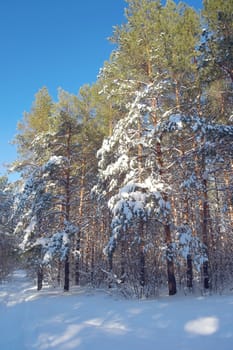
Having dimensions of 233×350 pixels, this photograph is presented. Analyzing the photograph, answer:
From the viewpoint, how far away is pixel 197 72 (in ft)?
34.8

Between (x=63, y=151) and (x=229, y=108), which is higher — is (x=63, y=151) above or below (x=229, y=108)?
below

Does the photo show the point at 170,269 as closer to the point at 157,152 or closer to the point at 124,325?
the point at 124,325

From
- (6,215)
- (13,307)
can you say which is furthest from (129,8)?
(6,215)

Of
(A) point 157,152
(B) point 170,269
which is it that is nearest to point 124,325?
(B) point 170,269

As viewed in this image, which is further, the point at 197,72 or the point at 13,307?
the point at 197,72

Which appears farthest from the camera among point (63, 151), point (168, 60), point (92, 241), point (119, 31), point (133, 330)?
point (92, 241)

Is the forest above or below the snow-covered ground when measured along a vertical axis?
above

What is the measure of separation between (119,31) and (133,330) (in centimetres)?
1070

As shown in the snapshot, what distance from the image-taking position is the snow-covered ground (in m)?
5.00

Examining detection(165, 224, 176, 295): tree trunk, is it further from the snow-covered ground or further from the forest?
the snow-covered ground

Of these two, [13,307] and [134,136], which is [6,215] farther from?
[134,136]

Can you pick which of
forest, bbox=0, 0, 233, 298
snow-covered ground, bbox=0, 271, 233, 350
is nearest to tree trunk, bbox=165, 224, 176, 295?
forest, bbox=0, 0, 233, 298

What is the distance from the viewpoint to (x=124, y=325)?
251 inches

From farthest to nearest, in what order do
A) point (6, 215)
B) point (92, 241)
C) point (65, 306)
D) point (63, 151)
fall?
point (6, 215) → point (92, 241) → point (63, 151) → point (65, 306)
